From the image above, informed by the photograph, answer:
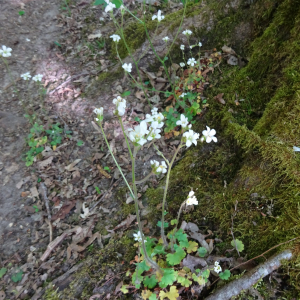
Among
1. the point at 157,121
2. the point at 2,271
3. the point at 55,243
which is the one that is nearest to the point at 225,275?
the point at 157,121

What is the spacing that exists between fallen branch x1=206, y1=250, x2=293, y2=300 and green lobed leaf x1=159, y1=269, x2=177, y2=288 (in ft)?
1.00

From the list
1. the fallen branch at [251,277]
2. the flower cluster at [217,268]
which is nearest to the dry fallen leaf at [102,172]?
the flower cluster at [217,268]

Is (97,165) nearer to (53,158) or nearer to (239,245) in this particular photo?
(53,158)

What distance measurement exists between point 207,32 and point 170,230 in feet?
9.69

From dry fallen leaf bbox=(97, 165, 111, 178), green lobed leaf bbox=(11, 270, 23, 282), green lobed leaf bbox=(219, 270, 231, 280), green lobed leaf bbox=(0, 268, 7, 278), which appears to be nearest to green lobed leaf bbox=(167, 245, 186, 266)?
green lobed leaf bbox=(219, 270, 231, 280)

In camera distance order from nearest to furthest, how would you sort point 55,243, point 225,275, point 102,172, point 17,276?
point 225,275 < point 17,276 < point 55,243 < point 102,172

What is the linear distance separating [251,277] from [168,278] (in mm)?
594

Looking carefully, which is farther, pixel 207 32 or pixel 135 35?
pixel 135 35

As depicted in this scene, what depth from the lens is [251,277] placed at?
1582 mm

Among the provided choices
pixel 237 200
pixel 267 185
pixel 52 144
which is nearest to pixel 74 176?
pixel 52 144

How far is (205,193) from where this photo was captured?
A: 221 cm

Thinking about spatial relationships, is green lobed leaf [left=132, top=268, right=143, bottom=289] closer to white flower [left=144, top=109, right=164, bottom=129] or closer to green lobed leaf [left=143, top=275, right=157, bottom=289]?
green lobed leaf [left=143, top=275, right=157, bottom=289]

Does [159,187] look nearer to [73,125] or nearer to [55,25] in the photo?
[73,125]

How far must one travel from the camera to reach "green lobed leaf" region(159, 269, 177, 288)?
165cm
